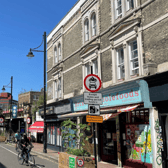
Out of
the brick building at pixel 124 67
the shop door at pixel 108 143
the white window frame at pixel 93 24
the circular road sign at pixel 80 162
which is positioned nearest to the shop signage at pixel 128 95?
the brick building at pixel 124 67

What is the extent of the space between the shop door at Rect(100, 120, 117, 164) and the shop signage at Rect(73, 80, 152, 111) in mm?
1430

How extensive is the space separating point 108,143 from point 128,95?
3860 millimetres

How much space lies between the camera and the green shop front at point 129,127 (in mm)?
9935

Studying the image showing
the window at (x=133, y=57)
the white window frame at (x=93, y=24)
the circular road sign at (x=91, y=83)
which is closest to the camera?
the circular road sign at (x=91, y=83)

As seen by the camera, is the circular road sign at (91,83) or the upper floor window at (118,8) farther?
the upper floor window at (118,8)

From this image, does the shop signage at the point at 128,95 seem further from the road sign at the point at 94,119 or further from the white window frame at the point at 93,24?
the white window frame at the point at 93,24

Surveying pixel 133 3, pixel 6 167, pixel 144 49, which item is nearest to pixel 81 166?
pixel 6 167

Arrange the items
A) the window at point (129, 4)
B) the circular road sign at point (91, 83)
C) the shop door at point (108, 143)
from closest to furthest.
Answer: the circular road sign at point (91, 83) < the window at point (129, 4) < the shop door at point (108, 143)

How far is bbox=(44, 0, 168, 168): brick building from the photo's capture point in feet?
31.8

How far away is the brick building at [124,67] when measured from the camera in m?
9.69

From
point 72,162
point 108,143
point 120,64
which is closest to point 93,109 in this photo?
point 72,162

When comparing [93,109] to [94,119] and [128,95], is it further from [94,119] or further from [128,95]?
[128,95]

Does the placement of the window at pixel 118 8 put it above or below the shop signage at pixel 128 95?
above

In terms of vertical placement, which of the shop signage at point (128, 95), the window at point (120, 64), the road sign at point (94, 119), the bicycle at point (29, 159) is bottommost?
the bicycle at point (29, 159)
